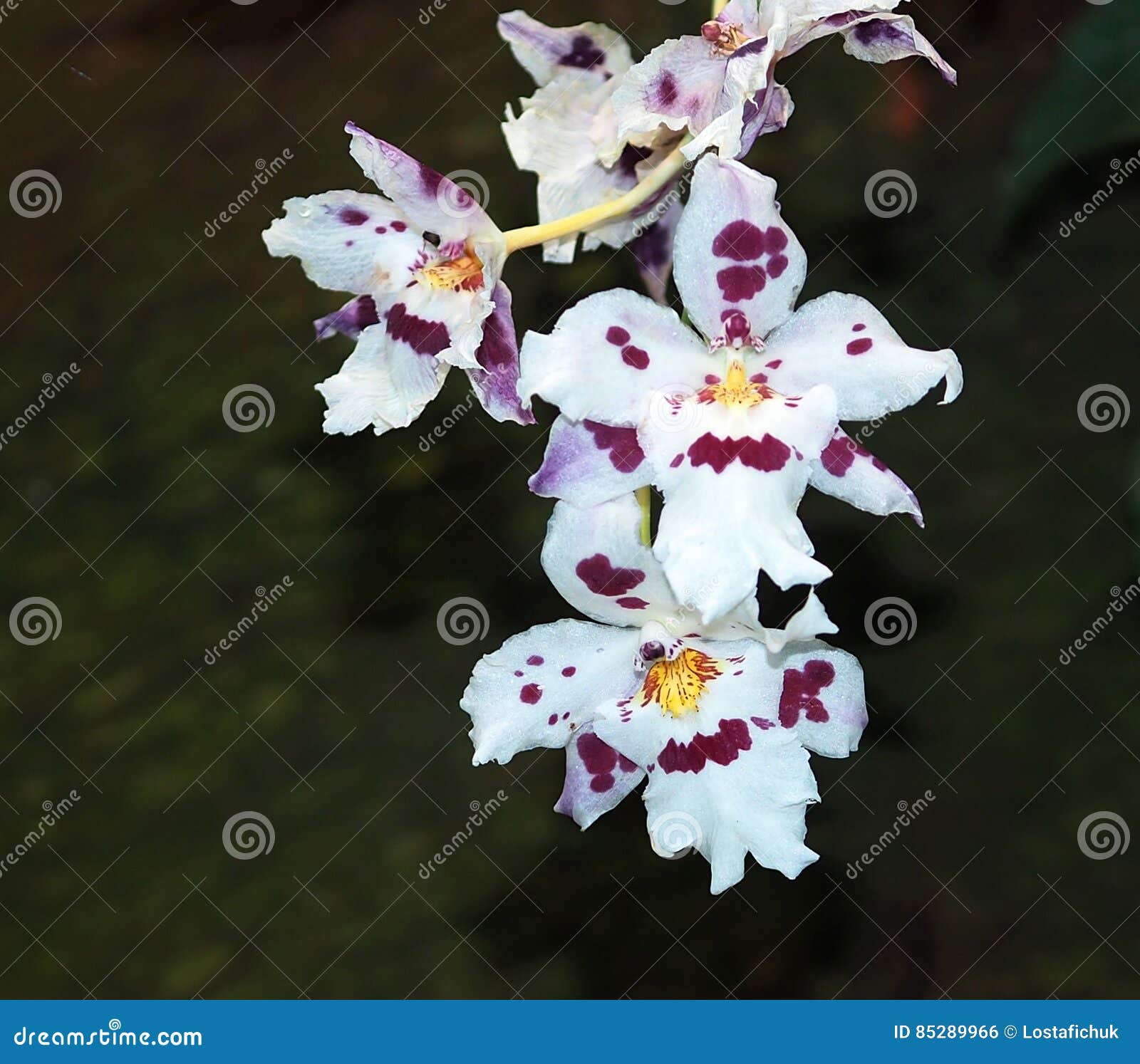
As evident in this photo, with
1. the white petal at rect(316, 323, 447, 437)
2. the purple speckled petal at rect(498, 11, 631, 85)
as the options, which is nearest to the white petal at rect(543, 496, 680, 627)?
the white petal at rect(316, 323, 447, 437)

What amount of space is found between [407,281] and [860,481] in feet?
0.95

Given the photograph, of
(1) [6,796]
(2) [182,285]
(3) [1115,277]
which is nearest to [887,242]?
(3) [1115,277]

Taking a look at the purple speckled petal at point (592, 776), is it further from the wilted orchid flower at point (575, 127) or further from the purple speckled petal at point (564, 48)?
the purple speckled petal at point (564, 48)

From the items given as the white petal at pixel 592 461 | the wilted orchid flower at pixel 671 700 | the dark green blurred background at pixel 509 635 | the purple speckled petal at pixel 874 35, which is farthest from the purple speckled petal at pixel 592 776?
the dark green blurred background at pixel 509 635

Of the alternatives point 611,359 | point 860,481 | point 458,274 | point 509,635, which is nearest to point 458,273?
point 458,274

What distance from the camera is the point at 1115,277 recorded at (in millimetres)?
1450

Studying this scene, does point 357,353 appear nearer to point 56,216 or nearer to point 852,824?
point 852,824

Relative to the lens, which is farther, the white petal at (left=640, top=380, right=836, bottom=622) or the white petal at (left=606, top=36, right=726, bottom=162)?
the white petal at (left=606, top=36, right=726, bottom=162)

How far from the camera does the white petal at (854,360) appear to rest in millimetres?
619

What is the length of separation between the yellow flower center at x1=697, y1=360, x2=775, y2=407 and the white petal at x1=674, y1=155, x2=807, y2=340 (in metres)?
0.02

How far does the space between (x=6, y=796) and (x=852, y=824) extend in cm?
100

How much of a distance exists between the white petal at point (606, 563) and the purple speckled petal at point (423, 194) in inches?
6.6

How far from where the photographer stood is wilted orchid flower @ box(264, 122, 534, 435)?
68 centimetres

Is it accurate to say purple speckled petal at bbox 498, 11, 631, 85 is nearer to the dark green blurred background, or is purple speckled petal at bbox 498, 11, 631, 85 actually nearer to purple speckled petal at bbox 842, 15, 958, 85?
purple speckled petal at bbox 842, 15, 958, 85
